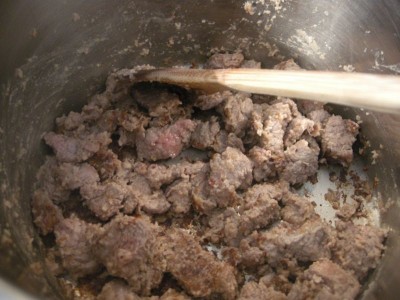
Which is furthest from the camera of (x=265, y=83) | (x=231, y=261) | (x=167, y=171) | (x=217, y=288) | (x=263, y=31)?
(x=263, y=31)

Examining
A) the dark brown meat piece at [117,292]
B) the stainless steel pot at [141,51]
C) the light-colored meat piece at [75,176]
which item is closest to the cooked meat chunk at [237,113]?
the stainless steel pot at [141,51]

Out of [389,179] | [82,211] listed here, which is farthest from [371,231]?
[82,211]

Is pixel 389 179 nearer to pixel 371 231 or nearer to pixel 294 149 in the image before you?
pixel 371 231

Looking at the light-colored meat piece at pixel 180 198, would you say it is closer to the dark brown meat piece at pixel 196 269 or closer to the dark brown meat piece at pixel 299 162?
the dark brown meat piece at pixel 196 269

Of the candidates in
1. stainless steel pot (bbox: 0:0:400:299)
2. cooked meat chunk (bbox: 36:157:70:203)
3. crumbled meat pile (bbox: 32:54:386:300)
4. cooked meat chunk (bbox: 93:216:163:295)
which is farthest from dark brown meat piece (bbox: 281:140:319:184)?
cooked meat chunk (bbox: 36:157:70:203)

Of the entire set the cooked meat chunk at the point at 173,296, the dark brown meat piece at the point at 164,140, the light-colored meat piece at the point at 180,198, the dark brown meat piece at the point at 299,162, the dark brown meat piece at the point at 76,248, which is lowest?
the cooked meat chunk at the point at 173,296

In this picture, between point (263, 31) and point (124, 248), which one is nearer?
point (124, 248)

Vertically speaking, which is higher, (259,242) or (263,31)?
(263,31)
